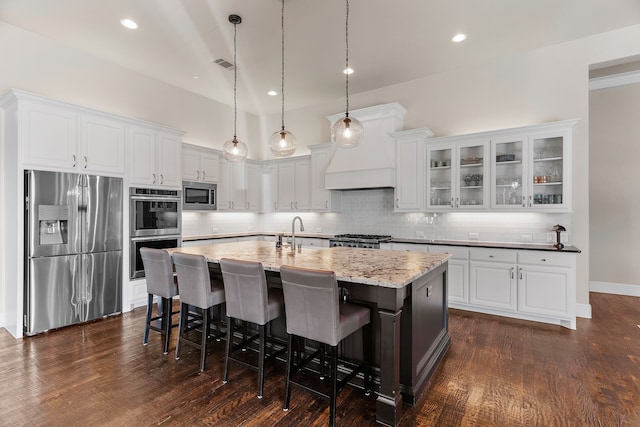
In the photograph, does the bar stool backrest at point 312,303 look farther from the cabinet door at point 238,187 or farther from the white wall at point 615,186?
the white wall at point 615,186

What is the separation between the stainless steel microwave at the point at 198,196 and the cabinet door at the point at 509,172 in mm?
4666

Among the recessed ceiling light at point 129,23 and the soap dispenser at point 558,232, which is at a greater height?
the recessed ceiling light at point 129,23

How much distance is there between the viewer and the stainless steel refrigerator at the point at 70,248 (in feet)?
11.7

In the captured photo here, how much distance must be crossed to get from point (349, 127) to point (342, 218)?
3.43 m

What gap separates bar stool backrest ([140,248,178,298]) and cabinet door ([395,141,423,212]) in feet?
11.7

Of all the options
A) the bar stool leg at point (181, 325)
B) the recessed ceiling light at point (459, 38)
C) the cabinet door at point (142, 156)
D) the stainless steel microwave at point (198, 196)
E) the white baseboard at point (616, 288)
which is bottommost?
the white baseboard at point (616, 288)

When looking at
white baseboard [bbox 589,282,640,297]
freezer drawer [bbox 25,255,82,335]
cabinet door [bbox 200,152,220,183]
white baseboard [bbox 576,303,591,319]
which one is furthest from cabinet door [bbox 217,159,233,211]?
white baseboard [bbox 589,282,640,297]

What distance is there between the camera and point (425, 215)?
5.38 m

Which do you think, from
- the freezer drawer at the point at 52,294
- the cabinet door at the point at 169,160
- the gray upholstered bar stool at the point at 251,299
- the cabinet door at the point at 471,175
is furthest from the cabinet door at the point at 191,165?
the cabinet door at the point at 471,175

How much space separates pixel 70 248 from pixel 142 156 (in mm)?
1539

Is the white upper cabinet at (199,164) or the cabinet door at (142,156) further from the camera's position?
the white upper cabinet at (199,164)

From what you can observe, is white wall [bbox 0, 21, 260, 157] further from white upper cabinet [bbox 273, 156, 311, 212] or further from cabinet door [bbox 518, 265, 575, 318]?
cabinet door [bbox 518, 265, 575, 318]

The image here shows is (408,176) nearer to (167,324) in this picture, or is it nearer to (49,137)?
(167,324)

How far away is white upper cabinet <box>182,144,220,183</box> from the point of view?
545 centimetres
